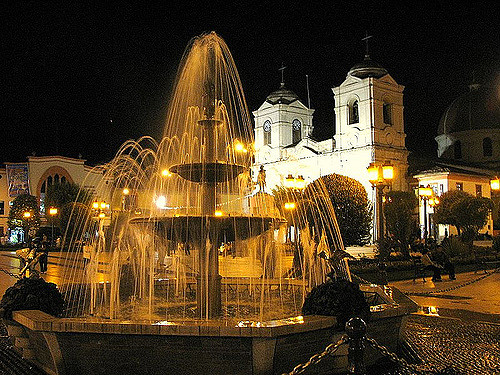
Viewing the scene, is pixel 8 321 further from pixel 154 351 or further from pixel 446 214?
pixel 446 214

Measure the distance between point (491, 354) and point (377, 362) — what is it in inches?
72.1

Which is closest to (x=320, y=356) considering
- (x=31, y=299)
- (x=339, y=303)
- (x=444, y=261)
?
(x=339, y=303)

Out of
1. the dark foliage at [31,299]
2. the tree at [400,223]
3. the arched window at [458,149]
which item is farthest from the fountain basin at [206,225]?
the arched window at [458,149]

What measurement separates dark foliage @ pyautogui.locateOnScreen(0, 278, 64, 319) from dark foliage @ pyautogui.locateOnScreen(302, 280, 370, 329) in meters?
3.56

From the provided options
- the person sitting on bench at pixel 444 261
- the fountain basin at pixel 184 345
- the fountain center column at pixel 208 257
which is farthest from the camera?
the person sitting on bench at pixel 444 261

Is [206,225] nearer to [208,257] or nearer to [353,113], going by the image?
[208,257]

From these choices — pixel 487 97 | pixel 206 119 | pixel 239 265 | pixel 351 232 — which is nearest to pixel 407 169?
pixel 487 97

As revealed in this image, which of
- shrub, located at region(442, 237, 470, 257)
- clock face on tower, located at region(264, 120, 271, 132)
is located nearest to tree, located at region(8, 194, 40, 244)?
clock face on tower, located at region(264, 120, 271, 132)

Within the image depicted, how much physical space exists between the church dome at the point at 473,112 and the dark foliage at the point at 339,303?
65.7 meters

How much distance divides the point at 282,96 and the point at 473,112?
24.0 m

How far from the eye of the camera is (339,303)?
22.4 feet

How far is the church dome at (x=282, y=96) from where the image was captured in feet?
210

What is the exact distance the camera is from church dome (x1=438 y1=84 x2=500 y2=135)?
2623 inches

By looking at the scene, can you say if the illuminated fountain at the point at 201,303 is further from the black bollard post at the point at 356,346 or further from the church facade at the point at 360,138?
the church facade at the point at 360,138
